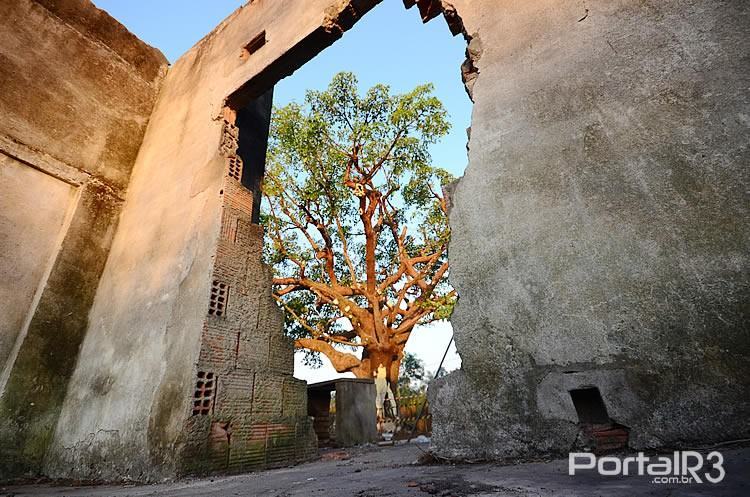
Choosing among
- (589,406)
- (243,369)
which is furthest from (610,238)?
(243,369)

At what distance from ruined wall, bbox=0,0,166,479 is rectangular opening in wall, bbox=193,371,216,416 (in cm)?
234

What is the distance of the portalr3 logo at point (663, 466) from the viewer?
1544mm

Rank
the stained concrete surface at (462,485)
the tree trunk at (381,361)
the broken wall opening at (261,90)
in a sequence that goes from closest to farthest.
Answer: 1. the stained concrete surface at (462,485)
2. the broken wall opening at (261,90)
3. the tree trunk at (381,361)

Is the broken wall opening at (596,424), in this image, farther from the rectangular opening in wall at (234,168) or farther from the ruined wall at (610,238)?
the rectangular opening in wall at (234,168)

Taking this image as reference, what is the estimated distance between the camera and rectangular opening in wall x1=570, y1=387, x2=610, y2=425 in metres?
2.21

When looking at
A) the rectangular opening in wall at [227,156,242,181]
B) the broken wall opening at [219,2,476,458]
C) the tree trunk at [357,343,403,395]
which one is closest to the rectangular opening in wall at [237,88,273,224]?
the broken wall opening at [219,2,476,458]

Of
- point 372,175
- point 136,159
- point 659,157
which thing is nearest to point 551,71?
point 659,157

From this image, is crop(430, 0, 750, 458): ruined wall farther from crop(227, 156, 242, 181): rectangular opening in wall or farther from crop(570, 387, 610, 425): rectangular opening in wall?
crop(227, 156, 242, 181): rectangular opening in wall

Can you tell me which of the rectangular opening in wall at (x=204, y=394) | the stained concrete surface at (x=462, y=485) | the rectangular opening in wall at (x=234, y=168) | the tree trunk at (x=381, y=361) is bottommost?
the stained concrete surface at (x=462, y=485)

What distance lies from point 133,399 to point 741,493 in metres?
4.49

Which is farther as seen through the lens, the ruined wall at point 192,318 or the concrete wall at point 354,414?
the concrete wall at point 354,414

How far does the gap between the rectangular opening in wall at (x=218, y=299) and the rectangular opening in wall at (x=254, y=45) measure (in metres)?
3.70

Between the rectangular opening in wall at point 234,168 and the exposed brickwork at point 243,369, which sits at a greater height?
the rectangular opening in wall at point 234,168

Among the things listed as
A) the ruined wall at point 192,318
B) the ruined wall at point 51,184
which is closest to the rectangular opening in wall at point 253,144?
the ruined wall at point 192,318
